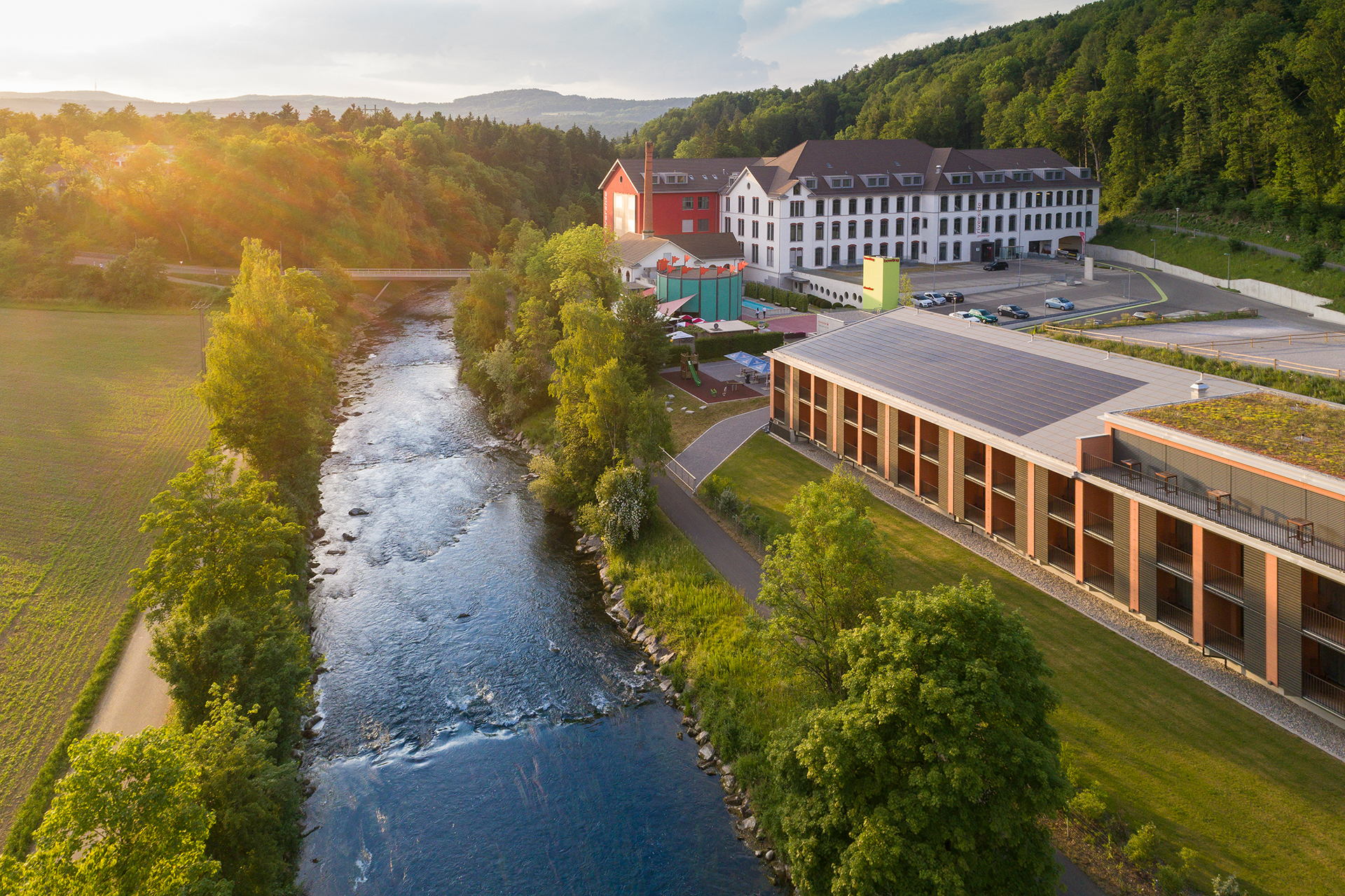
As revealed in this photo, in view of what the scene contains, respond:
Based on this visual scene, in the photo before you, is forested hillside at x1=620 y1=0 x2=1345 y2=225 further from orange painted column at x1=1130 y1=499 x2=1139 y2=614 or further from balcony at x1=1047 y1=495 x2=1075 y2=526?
orange painted column at x1=1130 y1=499 x2=1139 y2=614

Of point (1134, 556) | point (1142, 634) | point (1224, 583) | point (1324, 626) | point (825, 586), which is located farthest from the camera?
point (1134, 556)

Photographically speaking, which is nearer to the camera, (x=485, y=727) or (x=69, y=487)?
(x=485, y=727)

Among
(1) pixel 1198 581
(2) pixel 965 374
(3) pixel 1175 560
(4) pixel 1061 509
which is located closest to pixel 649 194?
(2) pixel 965 374

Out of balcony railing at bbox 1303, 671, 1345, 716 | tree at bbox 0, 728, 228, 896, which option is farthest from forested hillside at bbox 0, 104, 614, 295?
balcony railing at bbox 1303, 671, 1345, 716

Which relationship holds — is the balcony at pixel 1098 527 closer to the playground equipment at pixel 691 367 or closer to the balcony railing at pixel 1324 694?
the balcony railing at pixel 1324 694

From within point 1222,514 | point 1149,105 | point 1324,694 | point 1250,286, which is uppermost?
point 1149,105

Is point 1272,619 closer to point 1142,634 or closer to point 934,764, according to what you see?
point 1142,634
